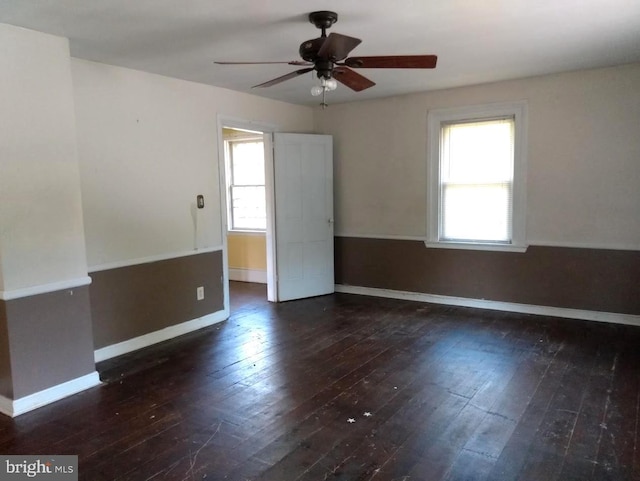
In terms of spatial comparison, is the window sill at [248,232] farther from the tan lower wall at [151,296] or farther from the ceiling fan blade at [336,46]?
the ceiling fan blade at [336,46]

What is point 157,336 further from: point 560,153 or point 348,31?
point 560,153

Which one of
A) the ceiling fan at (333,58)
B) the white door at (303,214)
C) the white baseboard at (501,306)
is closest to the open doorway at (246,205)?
the white door at (303,214)

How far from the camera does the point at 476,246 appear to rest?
4953 mm

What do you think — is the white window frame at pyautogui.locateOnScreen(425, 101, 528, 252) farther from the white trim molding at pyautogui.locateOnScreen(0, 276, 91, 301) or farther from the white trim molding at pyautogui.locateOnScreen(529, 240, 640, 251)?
the white trim molding at pyautogui.locateOnScreen(0, 276, 91, 301)

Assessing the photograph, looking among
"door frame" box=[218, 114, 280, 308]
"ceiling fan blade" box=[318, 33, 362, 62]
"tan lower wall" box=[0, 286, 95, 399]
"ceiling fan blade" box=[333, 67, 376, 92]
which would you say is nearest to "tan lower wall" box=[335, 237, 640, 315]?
"door frame" box=[218, 114, 280, 308]

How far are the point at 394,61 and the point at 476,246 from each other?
9.38 ft

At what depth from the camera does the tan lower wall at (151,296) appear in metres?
3.68

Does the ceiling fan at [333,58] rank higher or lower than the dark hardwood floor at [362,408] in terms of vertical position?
higher

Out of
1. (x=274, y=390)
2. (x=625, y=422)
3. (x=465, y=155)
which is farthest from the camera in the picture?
(x=465, y=155)

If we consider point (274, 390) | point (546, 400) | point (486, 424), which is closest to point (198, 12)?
point (274, 390)

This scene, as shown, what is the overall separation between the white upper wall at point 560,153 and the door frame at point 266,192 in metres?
1.27

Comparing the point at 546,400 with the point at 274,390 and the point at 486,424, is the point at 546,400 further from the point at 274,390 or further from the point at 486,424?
the point at 274,390

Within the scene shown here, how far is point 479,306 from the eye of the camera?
4992 millimetres

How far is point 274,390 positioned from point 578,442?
1808mm
